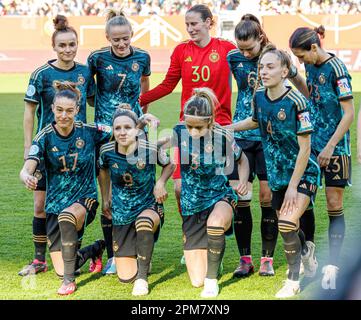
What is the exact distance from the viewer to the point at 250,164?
20.1 ft

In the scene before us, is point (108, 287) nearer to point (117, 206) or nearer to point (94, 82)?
point (117, 206)

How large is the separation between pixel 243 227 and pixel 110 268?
3.41 feet

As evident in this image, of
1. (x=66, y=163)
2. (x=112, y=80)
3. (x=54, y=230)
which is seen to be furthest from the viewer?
(x=112, y=80)

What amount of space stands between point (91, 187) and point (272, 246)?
1.40 metres

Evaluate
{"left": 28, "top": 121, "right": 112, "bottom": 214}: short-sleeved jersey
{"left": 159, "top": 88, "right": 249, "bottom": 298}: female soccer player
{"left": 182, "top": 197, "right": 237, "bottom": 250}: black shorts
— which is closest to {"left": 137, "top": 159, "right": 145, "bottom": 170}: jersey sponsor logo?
{"left": 159, "top": 88, "right": 249, "bottom": 298}: female soccer player

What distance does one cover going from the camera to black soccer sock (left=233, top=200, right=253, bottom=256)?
6.09 m

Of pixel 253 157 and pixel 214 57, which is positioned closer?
pixel 253 157

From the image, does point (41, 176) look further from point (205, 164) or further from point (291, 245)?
point (291, 245)

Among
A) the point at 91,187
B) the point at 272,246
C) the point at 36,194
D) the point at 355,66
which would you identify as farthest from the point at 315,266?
the point at 355,66

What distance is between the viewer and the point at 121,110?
5.75 meters

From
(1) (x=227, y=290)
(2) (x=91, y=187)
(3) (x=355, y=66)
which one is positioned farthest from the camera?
(3) (x=355, y=66)

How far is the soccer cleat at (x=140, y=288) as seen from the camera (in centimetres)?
543

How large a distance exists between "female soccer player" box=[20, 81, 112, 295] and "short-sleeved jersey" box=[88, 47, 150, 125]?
0.33m

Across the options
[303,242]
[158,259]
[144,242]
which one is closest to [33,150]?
[144,242]
